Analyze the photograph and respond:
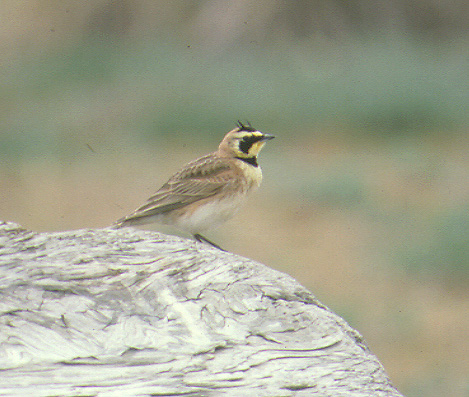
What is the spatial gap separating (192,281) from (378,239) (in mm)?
7779

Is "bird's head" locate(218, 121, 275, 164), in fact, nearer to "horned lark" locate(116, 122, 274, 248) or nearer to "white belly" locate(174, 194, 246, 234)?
"horned lark" locate(116, 122, 274, 248)

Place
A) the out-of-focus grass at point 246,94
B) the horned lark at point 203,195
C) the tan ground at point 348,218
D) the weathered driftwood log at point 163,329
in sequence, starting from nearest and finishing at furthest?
the weathered driftwood log at point 163,329 → the horned lark at point 203,195 → the tan ground at point 348,218 → the out-of-focus grass at point 246,94

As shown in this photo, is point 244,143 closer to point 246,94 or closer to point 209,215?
point 209,215

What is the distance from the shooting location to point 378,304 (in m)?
10.7

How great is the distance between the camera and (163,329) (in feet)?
13.6

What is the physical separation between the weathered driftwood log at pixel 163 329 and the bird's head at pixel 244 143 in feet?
6.74

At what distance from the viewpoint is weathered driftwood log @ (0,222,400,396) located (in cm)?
383

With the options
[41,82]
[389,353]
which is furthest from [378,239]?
[41,82]

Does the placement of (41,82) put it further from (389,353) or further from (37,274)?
(37,274)

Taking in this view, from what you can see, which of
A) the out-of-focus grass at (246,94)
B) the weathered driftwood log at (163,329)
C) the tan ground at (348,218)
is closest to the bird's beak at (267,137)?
the weathered driftwood log at (163,329)

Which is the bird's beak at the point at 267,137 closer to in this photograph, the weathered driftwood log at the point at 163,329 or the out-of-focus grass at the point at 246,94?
the weathered driftwood log at the point at 163,329

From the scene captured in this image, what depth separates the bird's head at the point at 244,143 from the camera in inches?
270

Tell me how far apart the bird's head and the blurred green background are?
3.30 meters

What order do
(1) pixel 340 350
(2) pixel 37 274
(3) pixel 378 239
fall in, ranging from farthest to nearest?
(3) pixel 378 239 < (2) pixel 37 274 < (1) pixel 340 350
